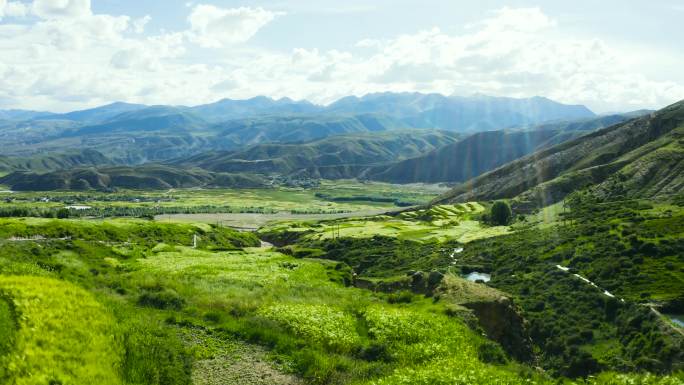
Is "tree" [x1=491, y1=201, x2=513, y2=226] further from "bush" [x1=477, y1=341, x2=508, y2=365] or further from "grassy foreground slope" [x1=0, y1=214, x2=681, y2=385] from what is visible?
"bush" [x1=477, y1=341, x2=508, y2=365]

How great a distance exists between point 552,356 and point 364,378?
162 ft

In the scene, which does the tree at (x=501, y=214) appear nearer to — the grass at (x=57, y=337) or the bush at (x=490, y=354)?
the bush at (x=490, y=354)

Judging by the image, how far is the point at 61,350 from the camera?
723 inches

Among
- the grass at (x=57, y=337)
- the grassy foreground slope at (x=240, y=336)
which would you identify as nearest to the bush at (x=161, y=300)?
the grassy foreground slope at (x=240, y=336)

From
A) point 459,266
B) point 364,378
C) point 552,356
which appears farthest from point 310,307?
point 459,266

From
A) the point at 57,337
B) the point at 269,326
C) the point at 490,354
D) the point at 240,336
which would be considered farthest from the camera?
the point at 490,354

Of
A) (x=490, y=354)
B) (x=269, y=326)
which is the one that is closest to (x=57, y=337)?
(x=269, y=326)

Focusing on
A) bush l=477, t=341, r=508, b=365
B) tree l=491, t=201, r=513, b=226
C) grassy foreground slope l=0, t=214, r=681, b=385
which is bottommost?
tree l=491, t=201, r=513, b=226

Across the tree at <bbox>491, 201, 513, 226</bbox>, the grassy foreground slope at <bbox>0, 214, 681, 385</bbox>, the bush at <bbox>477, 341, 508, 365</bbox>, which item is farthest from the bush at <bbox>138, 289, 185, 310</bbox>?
the tree at <bbox>491, 201, 513, 226</bbox>

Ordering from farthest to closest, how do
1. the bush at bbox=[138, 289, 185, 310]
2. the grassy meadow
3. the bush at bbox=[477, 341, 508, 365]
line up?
the bush at bbox=[138, 289, 185, 310]
the bush at bbox=[477, 341, 508, 365]
the grassy meadow

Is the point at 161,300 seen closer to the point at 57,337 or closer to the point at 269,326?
the point at 269,326

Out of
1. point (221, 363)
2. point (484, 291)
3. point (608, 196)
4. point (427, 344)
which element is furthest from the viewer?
point (608, 196)

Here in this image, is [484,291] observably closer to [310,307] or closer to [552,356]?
[310,307]

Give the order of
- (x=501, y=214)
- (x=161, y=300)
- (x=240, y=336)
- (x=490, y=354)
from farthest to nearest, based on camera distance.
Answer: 1. (x=501, y=214)
2. (x=161, y=300)
3. (x=490, y=354)
4. (x=240, y=336)
